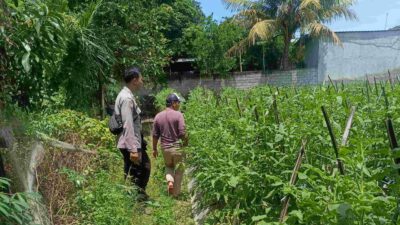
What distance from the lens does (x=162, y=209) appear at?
18.5 feet

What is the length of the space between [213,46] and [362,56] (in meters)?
6.75

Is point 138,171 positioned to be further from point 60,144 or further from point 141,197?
point 60,144

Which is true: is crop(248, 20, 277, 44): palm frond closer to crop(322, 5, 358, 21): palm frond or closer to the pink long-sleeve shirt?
crop(322, 5, 358, 21): palm frond

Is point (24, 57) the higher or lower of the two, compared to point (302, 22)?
lower

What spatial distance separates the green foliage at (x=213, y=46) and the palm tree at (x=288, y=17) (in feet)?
2.71

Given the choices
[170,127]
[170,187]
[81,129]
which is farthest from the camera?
[81,129]

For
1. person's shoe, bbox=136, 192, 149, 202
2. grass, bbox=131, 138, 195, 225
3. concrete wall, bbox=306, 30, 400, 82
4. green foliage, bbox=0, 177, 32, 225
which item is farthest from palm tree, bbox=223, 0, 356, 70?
green foliage, bbox=0, 177, 32, 225

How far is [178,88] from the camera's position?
24000 millimetres

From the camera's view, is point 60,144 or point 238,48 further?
point 238,48

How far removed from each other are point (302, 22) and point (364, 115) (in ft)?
65.4

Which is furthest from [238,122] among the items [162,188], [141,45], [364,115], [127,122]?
[141,45]

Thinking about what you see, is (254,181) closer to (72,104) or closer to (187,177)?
(187,177)

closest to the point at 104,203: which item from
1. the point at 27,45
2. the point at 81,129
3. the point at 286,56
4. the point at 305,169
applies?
the point at 27,45

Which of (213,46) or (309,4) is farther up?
(309,4)
